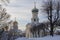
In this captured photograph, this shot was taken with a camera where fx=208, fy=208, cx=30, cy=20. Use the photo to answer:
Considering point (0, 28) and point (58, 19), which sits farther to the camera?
point (58, 19)

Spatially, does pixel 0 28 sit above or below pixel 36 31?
above

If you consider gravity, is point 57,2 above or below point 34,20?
above

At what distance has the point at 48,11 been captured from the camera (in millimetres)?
36438

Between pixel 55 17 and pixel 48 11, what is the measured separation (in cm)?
164

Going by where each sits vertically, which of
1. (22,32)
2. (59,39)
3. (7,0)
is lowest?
(22,32)

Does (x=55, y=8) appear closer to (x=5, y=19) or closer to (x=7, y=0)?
(x=5, y=19)

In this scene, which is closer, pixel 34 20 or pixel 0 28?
pixel 0 28

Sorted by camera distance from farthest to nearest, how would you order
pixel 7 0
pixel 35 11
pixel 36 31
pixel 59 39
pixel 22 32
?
pixel 22 32 → pixel 35 11 → pixel 36 31 → pixel 59 39 → pixel 7 0

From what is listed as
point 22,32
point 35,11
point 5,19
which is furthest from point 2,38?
point 22,32

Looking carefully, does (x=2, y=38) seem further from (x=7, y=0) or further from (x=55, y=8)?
(x=55, y=8)

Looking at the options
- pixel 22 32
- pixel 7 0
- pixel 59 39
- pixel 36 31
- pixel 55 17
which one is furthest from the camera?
pixel 22 32

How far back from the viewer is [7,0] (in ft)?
46.9

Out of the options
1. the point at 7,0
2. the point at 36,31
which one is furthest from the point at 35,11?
the point at 7,0

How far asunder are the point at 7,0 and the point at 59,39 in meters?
6.82
